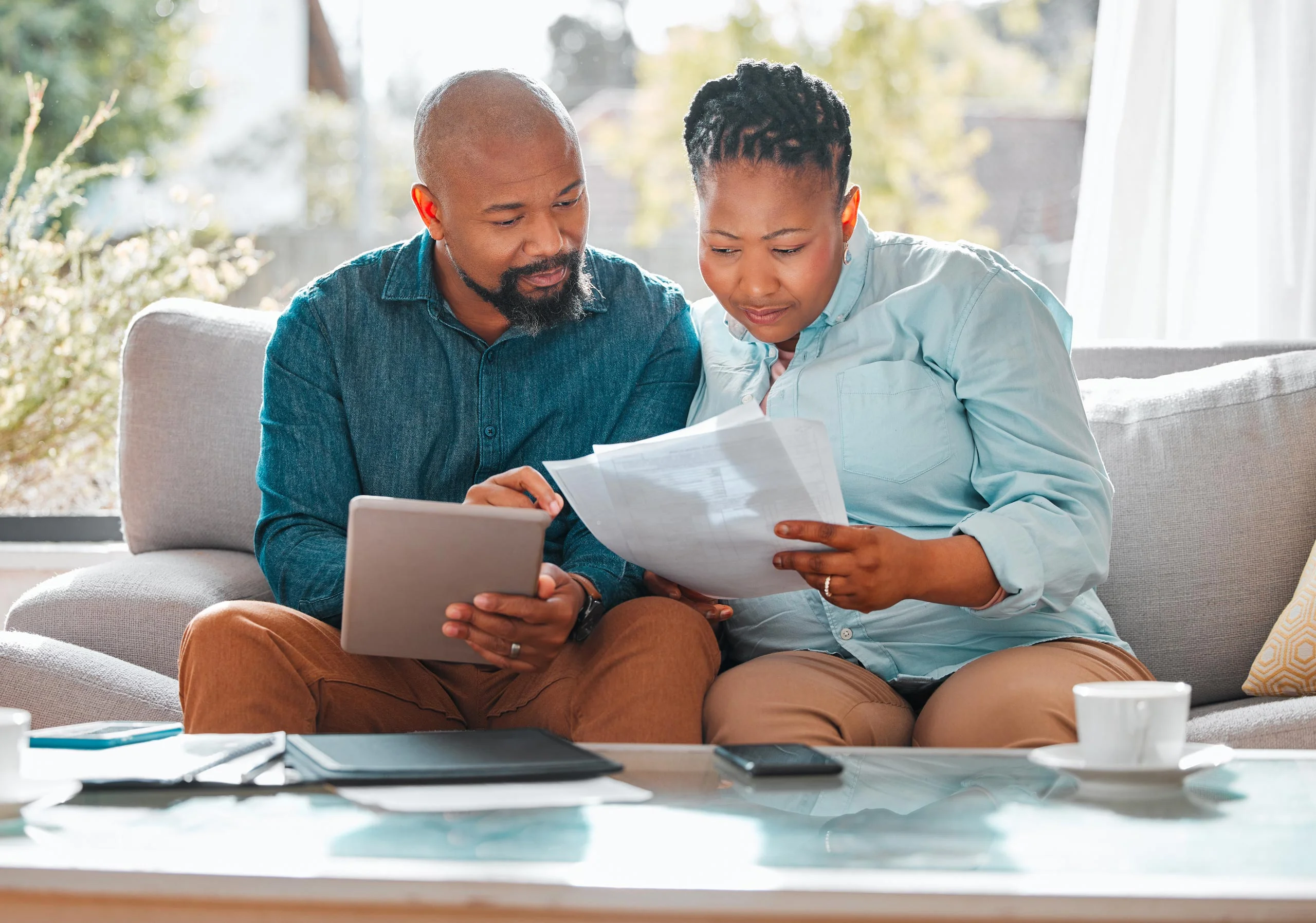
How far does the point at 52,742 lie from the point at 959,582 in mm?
857

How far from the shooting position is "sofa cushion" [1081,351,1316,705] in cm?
168

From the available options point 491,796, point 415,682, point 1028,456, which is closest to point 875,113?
point 1028,456

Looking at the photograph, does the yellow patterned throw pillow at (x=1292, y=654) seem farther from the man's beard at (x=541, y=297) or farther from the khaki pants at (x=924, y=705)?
the man's beard at (x=541, y=297)

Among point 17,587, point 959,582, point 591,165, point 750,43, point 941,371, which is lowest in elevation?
point 17,587

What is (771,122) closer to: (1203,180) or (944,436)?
(944,436)

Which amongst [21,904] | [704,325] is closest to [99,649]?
[704,325]

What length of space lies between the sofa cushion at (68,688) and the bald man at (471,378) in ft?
0.66

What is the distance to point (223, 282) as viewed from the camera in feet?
10.7

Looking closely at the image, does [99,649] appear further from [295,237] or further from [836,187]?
[295,237]

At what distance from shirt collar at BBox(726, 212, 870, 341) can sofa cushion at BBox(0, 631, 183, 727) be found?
856 millimetres

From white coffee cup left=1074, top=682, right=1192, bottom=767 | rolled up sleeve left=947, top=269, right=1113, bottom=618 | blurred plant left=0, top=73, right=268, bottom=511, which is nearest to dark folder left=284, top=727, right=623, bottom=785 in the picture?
white coffee cup left=1074, top=682, right=1192, bottom=767

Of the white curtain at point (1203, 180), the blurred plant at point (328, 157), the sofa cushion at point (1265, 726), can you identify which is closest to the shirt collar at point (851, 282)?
the sofa cushion at point (1265, 726)

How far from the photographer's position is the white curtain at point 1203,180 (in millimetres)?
2477

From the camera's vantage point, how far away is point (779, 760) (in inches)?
40.2
